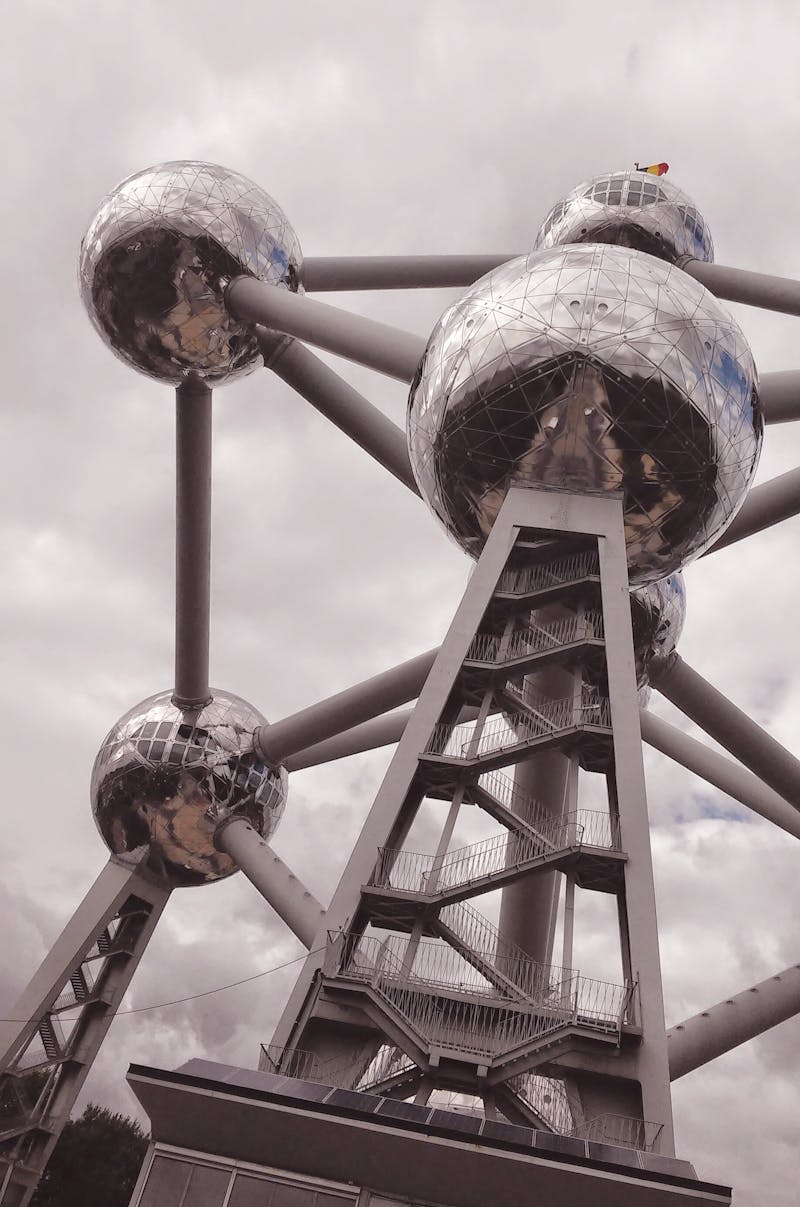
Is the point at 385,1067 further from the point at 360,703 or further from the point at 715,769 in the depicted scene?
the point at 715,769

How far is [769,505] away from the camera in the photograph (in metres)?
18.5

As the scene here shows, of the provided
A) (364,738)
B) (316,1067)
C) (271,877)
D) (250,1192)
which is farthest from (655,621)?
(250,1192)

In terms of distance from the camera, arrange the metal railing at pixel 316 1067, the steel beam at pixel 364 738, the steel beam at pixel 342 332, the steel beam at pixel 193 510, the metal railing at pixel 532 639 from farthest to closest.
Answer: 1. the steel beam at pixel 364 738
2. the steel beam at pixel 193 510
3. the steel beam at pixel 342 332
4. the metal railing at pixel 532 639
5. the metal railing at pixel 316 1067

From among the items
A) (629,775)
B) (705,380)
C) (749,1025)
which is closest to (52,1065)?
(749,1025)

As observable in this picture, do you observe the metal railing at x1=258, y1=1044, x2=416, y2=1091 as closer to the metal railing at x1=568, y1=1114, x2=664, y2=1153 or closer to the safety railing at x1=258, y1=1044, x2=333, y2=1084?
the safety railing at x1=258, y1=1044, x2=333, y2=1084

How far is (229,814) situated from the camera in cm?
2208

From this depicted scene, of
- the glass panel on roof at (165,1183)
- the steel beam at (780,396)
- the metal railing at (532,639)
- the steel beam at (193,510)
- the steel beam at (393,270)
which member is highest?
the steel beam at (393,270)

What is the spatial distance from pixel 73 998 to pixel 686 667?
1327 cm

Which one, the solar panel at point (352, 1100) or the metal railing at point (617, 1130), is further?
the metal railing at point (617, 1130)

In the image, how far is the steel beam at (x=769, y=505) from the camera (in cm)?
1841

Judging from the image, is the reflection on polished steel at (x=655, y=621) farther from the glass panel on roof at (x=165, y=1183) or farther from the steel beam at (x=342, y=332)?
the glass panel on roof at (x=165, y=1183)

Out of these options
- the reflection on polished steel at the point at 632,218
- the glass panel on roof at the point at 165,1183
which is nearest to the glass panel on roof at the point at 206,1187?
the glass panel on roof at the point at 165,1183

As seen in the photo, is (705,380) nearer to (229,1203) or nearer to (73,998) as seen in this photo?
(229,1203)

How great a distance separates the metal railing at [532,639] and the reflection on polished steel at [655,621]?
4175mm
